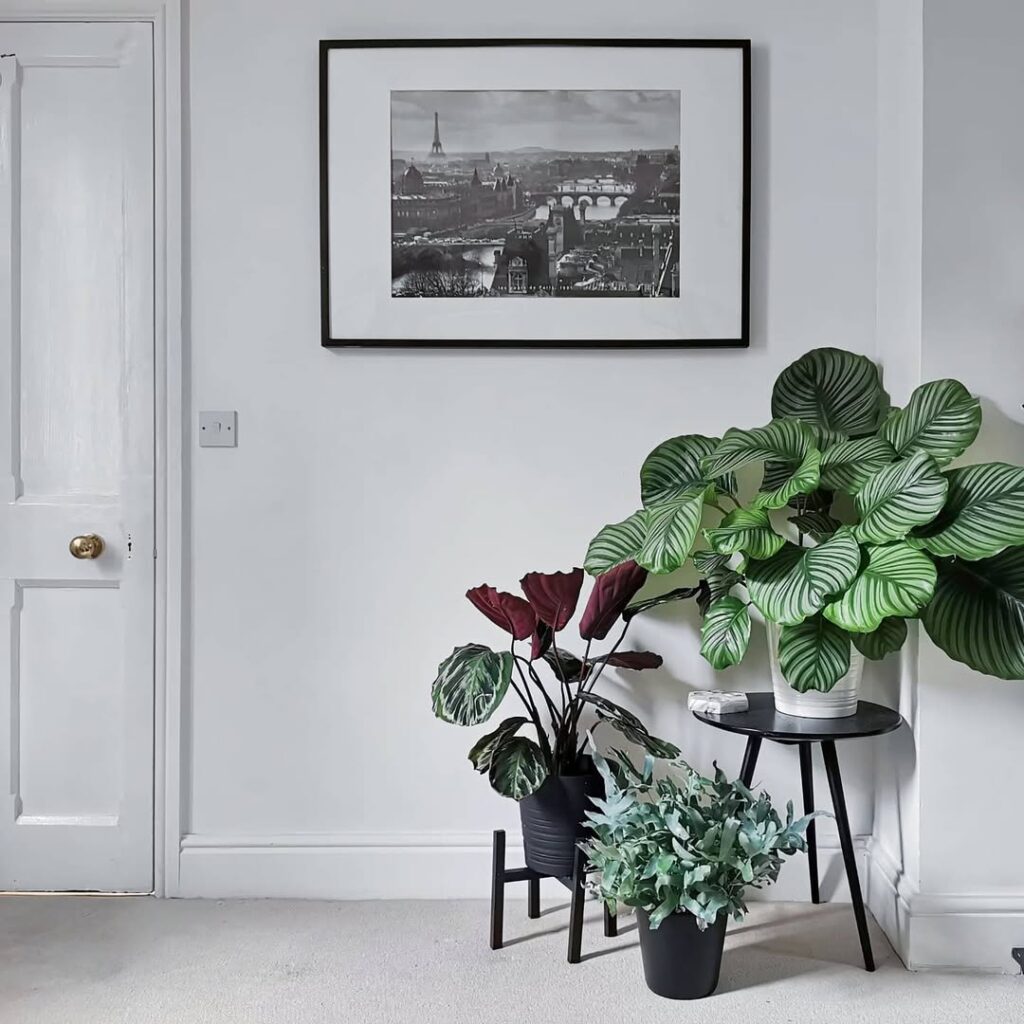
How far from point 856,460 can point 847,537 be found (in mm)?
188

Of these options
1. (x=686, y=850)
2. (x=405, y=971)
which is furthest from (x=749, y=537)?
(x=405, y=971)

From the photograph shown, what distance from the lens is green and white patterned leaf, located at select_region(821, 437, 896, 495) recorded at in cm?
188

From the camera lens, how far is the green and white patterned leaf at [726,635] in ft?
6.35

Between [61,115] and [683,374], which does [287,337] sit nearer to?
[61,115]

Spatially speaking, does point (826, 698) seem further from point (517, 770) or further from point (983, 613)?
point (517, 770)

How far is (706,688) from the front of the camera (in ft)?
7.59

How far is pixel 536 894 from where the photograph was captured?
2205 mm

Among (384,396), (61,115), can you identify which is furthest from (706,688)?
(61,115)

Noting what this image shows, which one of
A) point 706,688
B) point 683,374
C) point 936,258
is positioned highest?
point 936,258

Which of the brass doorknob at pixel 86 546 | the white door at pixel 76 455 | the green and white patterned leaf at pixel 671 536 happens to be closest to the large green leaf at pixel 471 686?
the green and white patterned leaf at pixel 671 536

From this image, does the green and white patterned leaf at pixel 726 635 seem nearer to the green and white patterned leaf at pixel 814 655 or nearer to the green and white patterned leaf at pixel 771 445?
→ the green and white patterned leaf at pixel 814 655

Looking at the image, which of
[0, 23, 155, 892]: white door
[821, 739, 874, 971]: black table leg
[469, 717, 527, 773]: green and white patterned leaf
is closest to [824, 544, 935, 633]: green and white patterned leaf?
[821, 739, 874, 971]: black table leg

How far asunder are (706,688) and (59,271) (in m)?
1.84

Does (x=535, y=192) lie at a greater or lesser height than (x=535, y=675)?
greater
